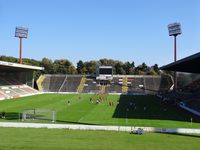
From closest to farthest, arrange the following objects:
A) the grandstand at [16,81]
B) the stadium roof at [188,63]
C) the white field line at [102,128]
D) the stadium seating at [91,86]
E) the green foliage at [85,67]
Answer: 1. the white field line at [102,128]
2. the stadium roof at [188,63]
3. the grandstand at [16,81]
4. the stadium seating at [91,86]
5. the green foliage at [85,67]

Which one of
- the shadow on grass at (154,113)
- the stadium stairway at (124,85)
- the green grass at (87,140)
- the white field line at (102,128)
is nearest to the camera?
the green grass at (87,140)

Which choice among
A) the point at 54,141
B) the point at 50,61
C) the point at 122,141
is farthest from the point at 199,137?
the point at 50,61

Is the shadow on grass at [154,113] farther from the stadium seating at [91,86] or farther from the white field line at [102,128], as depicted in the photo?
the stadium seating at [91,86]

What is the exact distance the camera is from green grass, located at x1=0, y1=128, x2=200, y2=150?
70.5ft

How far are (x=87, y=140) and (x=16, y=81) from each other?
6651cm

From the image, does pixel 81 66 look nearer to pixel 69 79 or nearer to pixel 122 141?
pixel 69 79

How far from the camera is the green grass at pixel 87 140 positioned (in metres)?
21.5

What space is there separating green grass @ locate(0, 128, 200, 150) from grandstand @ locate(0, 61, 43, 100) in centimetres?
3933

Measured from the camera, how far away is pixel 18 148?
66.4 feet

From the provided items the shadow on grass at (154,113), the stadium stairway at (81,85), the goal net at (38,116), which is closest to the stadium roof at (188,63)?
the shadow on grass at (154,113)

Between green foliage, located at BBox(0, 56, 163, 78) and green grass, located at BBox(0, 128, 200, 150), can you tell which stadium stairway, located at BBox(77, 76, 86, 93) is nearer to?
green foliage, located at BBox(0, 56, 163, 78)

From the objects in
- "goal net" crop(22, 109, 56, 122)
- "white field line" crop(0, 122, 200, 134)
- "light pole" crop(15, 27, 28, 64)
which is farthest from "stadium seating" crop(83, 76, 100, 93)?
"white field line" crop(0, 122, 200, 134)

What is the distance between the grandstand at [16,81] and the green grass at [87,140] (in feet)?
129

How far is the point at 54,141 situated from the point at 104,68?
72.0m
